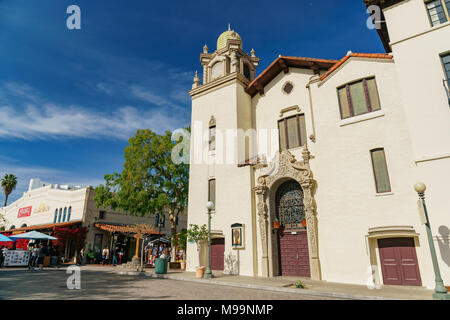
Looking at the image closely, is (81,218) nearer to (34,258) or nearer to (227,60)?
(34,258)

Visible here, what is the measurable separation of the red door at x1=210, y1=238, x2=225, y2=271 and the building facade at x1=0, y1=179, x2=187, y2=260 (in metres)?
→ 11.8

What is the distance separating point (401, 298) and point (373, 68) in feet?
36.4

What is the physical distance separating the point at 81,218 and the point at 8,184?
117ft

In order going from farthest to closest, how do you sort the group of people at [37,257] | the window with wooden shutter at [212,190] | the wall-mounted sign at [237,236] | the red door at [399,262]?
1. the group of people at [37,257]
2. the window with wooden shutter at [212,190]
3. the wall-mounted sign at [237,236]
4. the red door at [399,262]

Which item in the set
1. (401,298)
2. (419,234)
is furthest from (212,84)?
(401,298)

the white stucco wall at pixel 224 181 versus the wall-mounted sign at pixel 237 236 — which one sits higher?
the white stucco wall at pixel 224 181

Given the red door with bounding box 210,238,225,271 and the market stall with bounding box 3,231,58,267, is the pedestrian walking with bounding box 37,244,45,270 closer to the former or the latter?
the market stall with bounding box 3,231,58,267

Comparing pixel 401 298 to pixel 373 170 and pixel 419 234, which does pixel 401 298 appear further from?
pixel 373 170

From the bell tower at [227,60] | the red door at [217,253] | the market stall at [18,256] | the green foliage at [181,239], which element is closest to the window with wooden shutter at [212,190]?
the red door at [217,253]

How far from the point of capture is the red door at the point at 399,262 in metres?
12.1

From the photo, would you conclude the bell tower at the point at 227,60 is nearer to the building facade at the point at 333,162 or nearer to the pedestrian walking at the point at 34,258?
the building facade at the point at 333,162

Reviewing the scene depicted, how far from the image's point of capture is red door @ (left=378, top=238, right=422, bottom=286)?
39.8 feet

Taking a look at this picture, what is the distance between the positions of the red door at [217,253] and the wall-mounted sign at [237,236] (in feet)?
4.88

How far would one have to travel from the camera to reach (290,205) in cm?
1706
